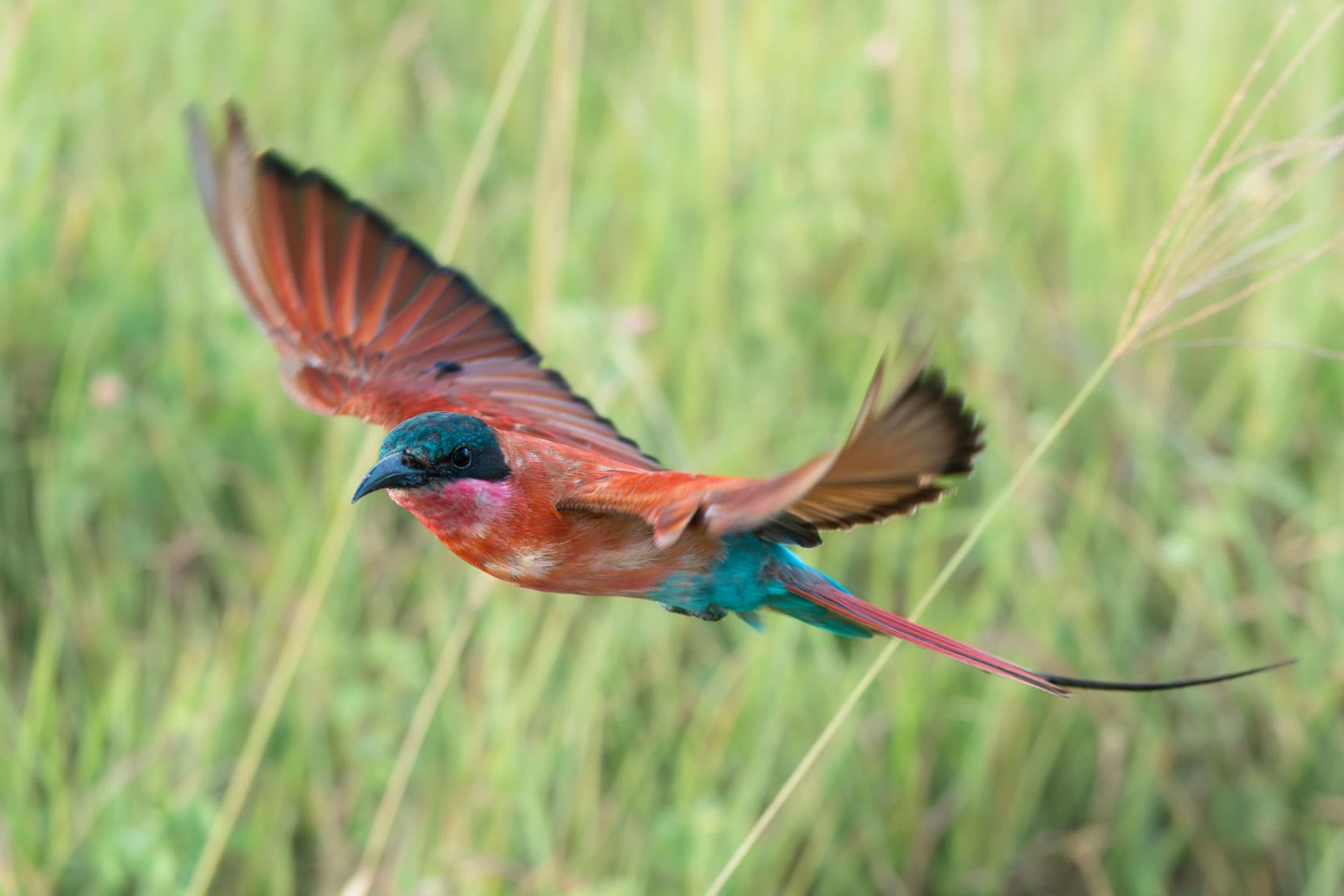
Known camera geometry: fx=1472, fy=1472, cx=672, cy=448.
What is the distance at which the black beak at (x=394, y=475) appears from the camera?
2.89 ft

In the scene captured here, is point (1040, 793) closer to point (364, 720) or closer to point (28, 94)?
point (364, 720)

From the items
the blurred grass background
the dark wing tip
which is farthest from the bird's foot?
the blurred grass background

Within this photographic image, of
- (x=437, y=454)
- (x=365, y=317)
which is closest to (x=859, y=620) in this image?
(x=437, y=454)

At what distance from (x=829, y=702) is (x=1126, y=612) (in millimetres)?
562

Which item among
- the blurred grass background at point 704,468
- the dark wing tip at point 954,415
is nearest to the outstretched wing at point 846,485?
the dark wing tip at point 954,415

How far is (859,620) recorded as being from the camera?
977mm

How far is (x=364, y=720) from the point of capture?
232 cm

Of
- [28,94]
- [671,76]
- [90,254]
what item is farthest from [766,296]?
[28,94]

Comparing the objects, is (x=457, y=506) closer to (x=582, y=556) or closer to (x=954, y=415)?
(x=582, y=556)

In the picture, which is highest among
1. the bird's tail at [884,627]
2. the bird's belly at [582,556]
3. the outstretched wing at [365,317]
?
the outstretched wing at [365,317]

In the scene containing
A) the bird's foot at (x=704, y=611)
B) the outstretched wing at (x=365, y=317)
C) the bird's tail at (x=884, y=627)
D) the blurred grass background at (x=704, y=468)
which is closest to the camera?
the bird's tail at (x=884, y=627)

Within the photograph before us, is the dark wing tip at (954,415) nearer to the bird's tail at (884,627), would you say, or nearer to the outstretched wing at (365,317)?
the bird's tail at (884,627)

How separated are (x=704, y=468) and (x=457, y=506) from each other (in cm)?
153

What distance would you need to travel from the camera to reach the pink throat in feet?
2.99
